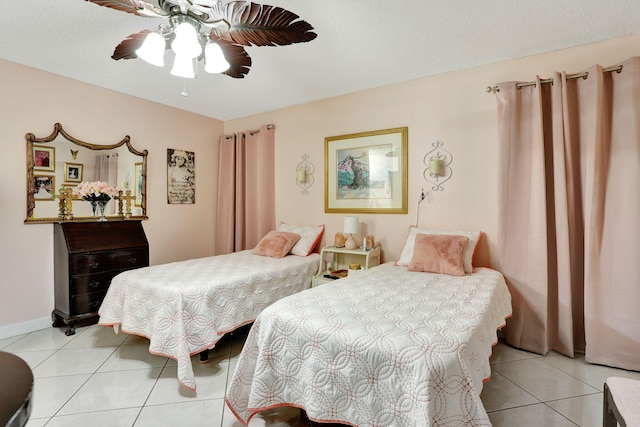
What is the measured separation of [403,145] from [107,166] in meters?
3.09

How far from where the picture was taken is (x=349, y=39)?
2.35m

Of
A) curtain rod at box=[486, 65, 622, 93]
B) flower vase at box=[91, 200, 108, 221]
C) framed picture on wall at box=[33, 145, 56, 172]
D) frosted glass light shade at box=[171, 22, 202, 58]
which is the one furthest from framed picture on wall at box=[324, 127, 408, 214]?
framed picture on wall at box=[33, 145, 56, 172]

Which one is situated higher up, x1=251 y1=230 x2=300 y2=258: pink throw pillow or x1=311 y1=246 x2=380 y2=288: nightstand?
x1=251 y1=230 x2=300 y2=258: pink throw pillow

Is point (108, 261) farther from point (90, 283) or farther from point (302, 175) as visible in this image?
point (302, 175)

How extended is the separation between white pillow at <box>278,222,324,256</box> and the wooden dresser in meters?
1.62

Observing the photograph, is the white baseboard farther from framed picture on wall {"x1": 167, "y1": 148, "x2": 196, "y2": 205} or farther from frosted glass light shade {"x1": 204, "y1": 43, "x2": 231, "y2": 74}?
frosted glass light shade {"x1": 204, "y1": 43, "x2": 231, "y2": 74}

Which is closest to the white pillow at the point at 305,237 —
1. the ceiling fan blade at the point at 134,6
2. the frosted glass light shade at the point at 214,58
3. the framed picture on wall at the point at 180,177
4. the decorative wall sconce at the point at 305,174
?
the decorative wall sconce at the point at 305,174

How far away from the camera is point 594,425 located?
164cm

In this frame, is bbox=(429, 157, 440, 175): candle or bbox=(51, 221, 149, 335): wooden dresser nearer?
bbox=(51, 221, 149, 335): wooden dresser

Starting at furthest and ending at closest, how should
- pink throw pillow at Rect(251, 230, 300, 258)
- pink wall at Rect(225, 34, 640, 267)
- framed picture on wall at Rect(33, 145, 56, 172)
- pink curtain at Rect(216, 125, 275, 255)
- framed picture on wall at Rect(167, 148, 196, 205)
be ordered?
pink curtain at Rect(216, 125, 275, 255) < framed picture on wall at Rect(167, 148, 196, 205) < pink throw pillow at Rect(251, 230, 300, 258) < framed picture on wall at Rect(33, 145, 56, 172) < pink wall at Rect(225, 34, 640, 267)

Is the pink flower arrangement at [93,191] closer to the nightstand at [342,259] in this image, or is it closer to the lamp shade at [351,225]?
the nightstand at [342,259]

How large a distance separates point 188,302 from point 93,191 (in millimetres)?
1843

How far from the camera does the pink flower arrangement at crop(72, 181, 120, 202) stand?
10.1ft

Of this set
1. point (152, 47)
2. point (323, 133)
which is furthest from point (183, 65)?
point (323, 133)
